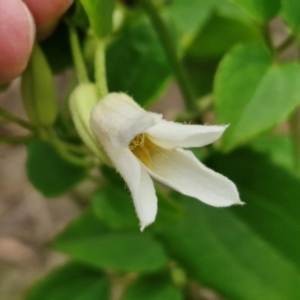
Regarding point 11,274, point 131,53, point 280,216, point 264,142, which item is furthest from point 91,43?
point 11,274

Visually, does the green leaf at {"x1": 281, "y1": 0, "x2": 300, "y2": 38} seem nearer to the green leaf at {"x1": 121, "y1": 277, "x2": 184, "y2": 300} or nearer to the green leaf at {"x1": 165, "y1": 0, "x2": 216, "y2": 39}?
the green leaf at {"x1": 165, "y1": 0, "x2": 216, "y2": 39}

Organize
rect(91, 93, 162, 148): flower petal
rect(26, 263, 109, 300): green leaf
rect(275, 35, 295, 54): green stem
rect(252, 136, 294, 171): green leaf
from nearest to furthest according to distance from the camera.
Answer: rect(91, 93, 162, 148): flower petal < rect(275, 35, 295, 54): green stem < rect(26, 263, 109, 300): green leaf < rect(252, 136, 294, 171): green leaf

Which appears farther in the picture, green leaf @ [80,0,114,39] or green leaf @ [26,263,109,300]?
green leaf @ [26,263,109,300]

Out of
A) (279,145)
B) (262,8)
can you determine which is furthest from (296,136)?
(262,8)

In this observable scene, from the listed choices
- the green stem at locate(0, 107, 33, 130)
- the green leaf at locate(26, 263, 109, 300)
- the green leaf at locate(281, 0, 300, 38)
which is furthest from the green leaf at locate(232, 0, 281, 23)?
the green leaf at locate(26, 263, 109, 300)

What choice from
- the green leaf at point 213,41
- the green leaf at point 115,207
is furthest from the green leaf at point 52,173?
the green leaf at point 213,41

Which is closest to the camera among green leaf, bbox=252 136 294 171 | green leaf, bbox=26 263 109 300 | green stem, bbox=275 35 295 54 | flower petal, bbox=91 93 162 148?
flower petal, bbox=91 93 162 148

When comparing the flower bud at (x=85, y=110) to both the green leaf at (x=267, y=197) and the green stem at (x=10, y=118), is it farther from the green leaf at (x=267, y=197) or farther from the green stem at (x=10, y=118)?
the green leaf at (x=267, y=197)
